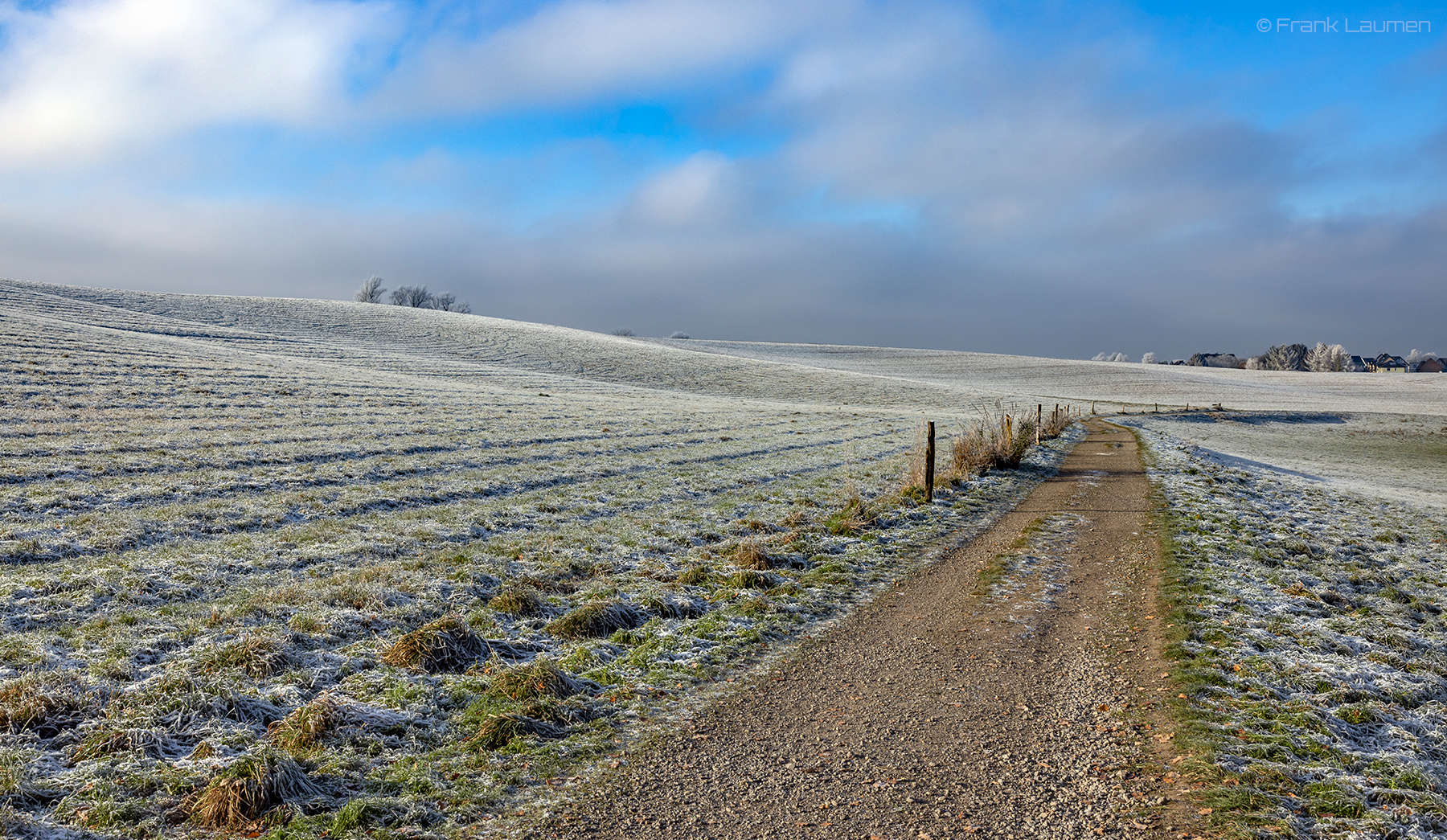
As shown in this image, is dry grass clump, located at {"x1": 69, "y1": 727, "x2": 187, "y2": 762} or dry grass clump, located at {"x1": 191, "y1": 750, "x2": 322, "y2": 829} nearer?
dry grass clump, located at {"x1": 191, "y1": 750, "x2": 322, "y2": 829}

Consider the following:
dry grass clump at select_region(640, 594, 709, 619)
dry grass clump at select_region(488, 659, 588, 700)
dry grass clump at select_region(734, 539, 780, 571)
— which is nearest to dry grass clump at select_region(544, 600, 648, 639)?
dry grass clump at select_region(640, 594, 709, 619)

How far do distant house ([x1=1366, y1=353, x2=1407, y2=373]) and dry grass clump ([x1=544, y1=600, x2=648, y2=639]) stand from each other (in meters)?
215

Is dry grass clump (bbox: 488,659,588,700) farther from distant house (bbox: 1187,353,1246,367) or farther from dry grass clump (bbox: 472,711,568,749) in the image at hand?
distant house (bbox: 1187,353,1246,367)

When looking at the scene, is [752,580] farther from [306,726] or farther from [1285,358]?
[1285,358]

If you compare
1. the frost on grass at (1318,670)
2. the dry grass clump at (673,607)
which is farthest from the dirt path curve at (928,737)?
the dry grass clump at (673,607)

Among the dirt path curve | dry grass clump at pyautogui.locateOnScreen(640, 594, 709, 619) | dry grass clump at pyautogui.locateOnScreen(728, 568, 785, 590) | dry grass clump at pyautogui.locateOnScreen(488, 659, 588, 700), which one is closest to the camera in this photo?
the dirt path curve

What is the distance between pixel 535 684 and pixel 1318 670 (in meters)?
7.63

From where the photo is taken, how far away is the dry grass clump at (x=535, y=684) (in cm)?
674

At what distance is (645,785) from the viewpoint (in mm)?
5457

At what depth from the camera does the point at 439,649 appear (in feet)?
24.5

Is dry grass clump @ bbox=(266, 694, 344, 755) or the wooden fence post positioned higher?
the wooden fence post

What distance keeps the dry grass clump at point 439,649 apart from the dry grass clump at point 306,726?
107cm

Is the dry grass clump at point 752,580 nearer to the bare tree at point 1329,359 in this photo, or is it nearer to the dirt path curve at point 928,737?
the dirt path curve at point 928,737

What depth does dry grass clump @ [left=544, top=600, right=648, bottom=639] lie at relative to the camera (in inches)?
335
